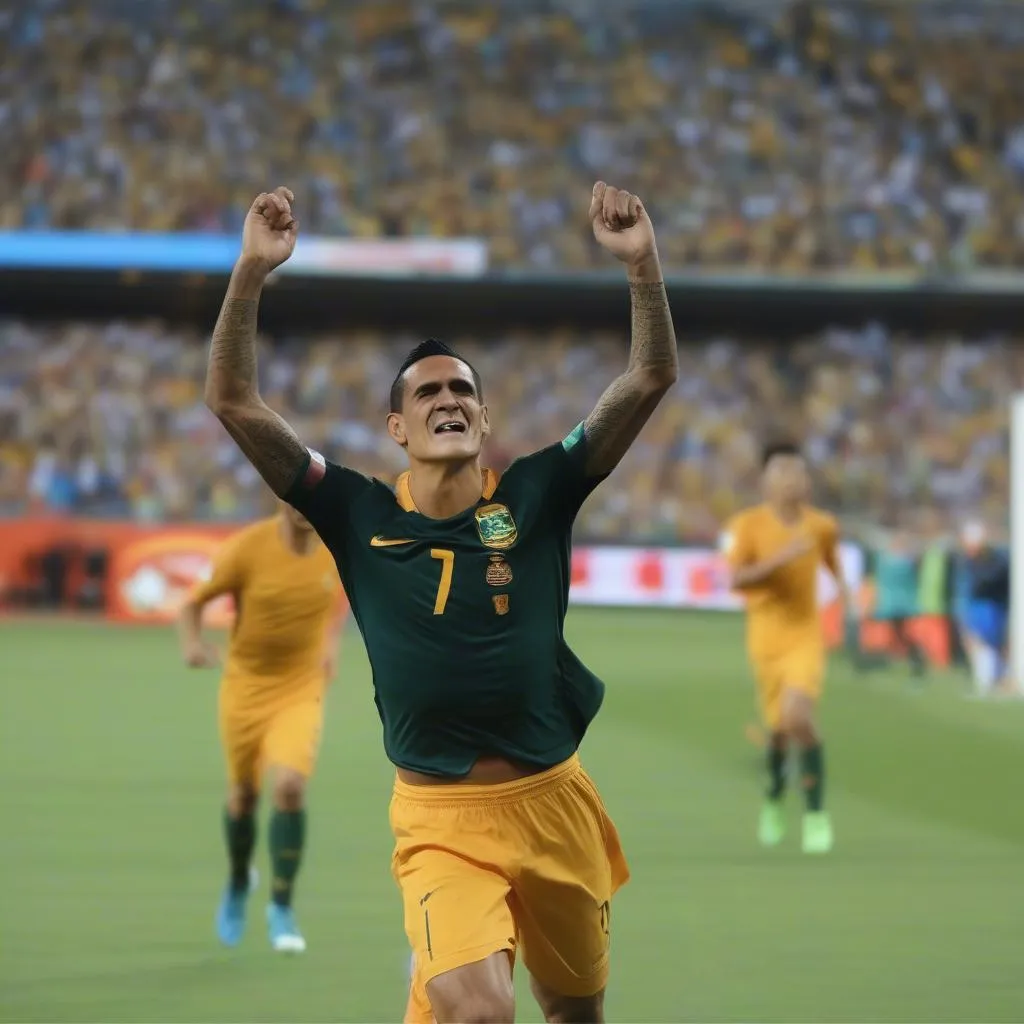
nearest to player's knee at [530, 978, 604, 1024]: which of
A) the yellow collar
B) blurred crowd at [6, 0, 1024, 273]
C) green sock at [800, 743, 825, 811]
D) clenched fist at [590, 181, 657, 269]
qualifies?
the yellow collar

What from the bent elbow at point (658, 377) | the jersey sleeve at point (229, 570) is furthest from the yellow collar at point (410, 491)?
the jersey sleeve at point (229, 570)

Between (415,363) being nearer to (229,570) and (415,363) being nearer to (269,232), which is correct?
(269,232)

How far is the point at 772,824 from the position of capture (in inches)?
439

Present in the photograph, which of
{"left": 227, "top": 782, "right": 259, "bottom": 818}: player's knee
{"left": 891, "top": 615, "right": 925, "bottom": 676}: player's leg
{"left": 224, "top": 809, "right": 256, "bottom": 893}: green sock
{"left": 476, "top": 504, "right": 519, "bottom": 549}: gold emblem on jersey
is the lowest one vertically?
{"left": 891, "top": 615, "right": 925, "bottom": 676}: player's leg

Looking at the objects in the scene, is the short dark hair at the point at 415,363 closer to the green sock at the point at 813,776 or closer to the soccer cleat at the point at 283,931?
the soccer cleat at the point at 283,931

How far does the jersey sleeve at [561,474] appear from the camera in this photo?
4816 millimetres

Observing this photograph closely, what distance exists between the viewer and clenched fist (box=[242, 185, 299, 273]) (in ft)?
14.8

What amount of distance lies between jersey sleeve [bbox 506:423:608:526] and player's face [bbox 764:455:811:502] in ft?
21.8

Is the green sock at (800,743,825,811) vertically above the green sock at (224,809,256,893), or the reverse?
the green sock at (224,809,256,893)

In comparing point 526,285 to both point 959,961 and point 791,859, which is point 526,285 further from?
point 959,961

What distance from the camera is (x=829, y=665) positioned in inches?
914

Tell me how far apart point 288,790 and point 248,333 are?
3968mm

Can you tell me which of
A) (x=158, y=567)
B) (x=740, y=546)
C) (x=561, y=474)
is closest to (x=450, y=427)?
(x=561, y=474)

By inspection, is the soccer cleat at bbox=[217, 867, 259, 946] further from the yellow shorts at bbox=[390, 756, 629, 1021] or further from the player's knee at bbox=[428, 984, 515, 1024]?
the player's knee at bbox=[428, 984, 515, 1024]
